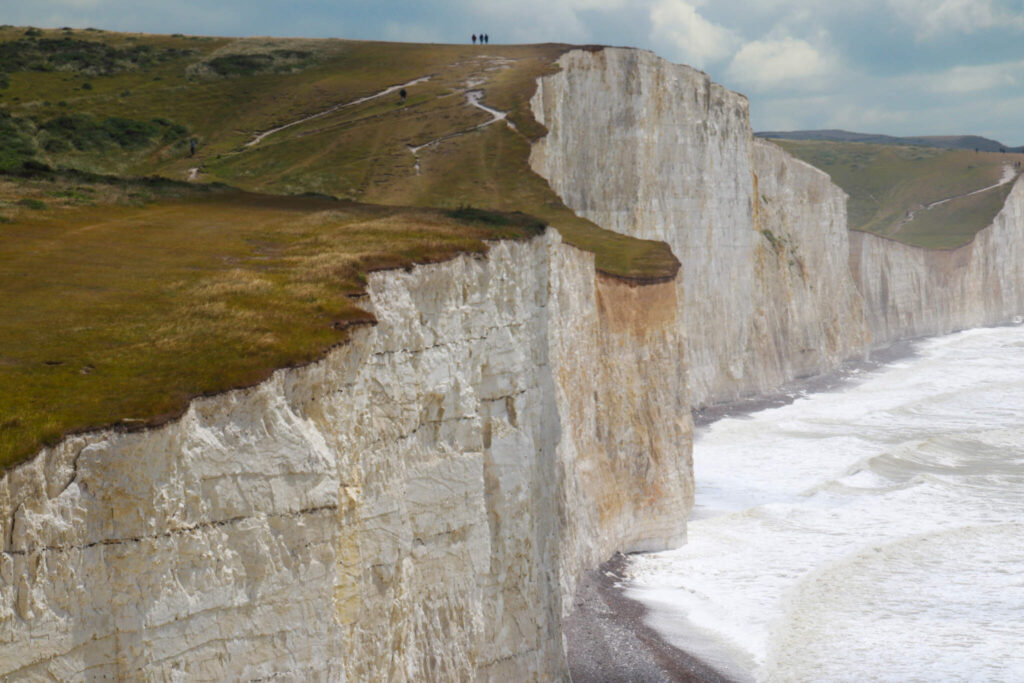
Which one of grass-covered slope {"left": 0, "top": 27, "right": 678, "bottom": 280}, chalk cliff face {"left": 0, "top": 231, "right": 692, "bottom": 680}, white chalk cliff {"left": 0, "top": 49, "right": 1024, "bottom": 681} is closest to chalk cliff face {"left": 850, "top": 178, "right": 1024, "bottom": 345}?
grass-covered slope {"left": 0, "top": 27, "right": 678, "bottom": 280}

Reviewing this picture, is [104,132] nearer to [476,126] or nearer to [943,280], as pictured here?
[476,126]

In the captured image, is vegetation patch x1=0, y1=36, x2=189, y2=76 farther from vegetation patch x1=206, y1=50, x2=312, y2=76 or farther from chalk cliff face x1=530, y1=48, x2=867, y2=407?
chalk cliff face x1=530, y1=48, x2=867, y2=407

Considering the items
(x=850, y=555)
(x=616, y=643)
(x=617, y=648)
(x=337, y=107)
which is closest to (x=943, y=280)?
(x=337, y=107)

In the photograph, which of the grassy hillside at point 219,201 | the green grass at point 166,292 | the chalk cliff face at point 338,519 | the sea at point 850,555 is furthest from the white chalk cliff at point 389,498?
the sea at point 850,555

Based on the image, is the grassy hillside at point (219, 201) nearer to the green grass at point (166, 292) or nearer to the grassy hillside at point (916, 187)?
the green grass at point (166, 292)

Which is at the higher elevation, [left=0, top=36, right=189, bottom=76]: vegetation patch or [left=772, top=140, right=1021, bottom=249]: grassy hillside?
[left=0, top=36, right=189, bottom=76]: vegetation patch
